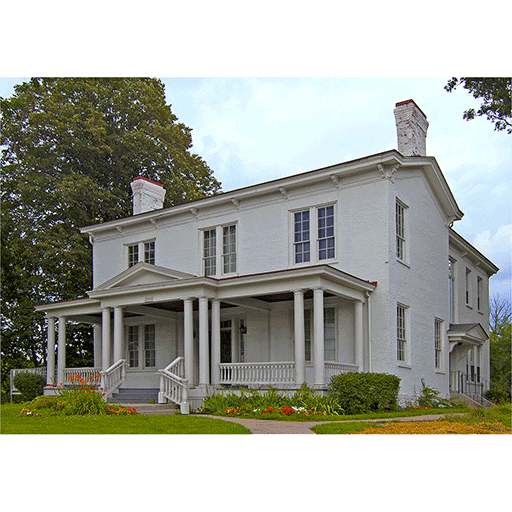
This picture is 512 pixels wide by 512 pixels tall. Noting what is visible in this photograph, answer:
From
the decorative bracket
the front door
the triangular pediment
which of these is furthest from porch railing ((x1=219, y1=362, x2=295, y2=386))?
the decorative bracket

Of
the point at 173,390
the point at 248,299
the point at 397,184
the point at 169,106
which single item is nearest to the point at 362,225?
Answer: the point at 397,184

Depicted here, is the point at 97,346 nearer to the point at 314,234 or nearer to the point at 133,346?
the point at 133,346

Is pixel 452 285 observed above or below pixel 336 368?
above

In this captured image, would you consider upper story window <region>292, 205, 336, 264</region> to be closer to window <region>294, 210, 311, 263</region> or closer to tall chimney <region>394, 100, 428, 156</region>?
window <region>294, 210, 311, 263</region>

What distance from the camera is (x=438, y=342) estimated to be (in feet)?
71.1

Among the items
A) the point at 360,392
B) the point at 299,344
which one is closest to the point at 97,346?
the point at 299,344

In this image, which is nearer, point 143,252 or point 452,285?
point 143,252

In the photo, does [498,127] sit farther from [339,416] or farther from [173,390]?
[173,390]

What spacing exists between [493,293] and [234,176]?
1666cm

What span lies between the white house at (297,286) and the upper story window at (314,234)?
0.04m

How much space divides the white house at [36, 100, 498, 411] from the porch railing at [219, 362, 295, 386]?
0.14 feet

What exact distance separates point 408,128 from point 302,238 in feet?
16.8

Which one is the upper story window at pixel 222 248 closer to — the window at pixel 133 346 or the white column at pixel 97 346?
the window at pixel 133 346

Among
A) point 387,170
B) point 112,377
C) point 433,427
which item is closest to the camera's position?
point 433,427
